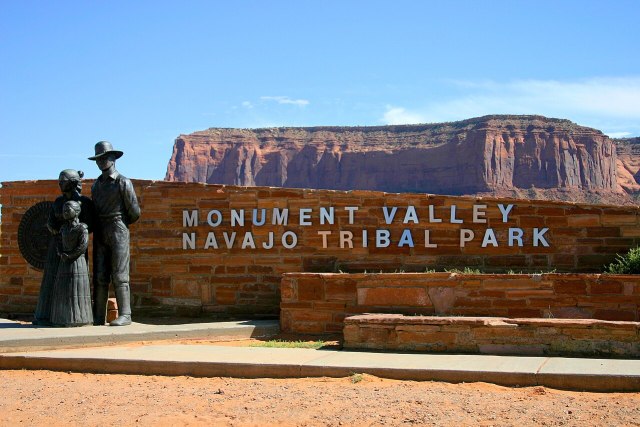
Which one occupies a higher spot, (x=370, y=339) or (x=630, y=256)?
(x=630, y=256)

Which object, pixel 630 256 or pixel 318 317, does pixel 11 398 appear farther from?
pixel 630 256

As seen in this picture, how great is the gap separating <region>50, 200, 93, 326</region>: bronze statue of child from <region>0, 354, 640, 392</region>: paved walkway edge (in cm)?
157

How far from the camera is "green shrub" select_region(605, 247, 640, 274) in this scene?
33.9 ft

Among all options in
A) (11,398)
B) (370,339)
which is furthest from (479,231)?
(11,398)

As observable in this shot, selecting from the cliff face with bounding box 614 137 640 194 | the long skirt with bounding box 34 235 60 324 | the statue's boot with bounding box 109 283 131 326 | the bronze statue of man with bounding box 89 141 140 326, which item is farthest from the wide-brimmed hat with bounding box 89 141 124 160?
the cliff face with bounding box 614 137 640 194

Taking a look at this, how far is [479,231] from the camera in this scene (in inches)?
460

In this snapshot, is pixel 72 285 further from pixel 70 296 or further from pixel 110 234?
pixel 110 234

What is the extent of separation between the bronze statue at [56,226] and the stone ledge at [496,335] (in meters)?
4.24

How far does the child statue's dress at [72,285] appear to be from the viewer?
10.4 meters

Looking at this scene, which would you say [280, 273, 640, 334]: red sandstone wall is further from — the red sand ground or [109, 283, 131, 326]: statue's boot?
the red sand ground

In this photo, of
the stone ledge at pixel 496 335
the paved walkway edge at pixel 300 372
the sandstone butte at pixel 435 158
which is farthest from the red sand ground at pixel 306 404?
the sandstone butte at pixel 435 158

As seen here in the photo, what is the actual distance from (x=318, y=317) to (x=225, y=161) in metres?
97.4

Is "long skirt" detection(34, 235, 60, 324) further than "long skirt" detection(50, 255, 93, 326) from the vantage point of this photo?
Yes

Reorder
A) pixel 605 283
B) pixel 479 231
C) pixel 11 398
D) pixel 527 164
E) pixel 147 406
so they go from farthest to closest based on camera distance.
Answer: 1. pixel 527 164
2. pixel 479 231
3. pixel 605 283
4. pixel 11 398
5. pixel 147 406
